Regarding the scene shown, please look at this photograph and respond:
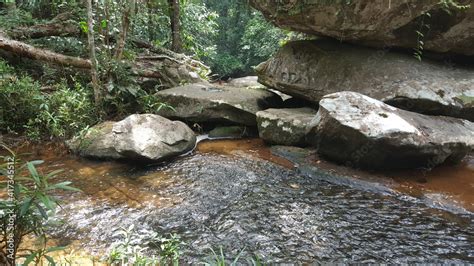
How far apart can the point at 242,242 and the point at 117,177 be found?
2238 mm

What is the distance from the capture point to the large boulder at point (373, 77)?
17.3 feet

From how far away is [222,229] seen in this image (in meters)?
3.41

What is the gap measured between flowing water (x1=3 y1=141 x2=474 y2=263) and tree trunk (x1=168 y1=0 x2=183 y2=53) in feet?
→ 17.8

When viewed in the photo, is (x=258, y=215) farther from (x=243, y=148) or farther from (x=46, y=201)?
(x=46, y=201)

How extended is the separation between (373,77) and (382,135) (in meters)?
1.70

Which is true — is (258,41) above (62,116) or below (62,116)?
above

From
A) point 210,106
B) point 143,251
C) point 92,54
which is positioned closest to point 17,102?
point 92,54

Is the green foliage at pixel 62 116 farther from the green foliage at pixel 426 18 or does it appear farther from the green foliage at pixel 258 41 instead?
the green foliage at pixel 258 41

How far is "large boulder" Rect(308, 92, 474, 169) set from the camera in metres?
4.39

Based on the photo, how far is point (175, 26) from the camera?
943 cm

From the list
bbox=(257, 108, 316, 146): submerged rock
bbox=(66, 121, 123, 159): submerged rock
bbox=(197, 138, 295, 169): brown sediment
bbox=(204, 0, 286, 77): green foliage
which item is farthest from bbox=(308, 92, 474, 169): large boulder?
bbox=(204, 0, 286, 77): green foliage

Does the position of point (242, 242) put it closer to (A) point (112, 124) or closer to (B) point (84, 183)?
(B) point (84, 183)

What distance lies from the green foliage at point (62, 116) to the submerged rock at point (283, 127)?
3.00 metres

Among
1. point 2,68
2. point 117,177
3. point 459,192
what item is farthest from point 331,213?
point 2,68
